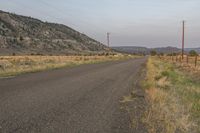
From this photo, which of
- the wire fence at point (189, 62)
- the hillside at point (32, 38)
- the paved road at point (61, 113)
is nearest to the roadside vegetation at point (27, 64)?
the paved road at point (61, 113)

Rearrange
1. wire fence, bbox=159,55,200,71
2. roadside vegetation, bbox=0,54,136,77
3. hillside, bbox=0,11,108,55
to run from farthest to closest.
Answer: hillside, bbox=0,11,108,55 < wire fence, bbox=159,55,200,71 < roadside vegetation, bbox=0,54,136,77

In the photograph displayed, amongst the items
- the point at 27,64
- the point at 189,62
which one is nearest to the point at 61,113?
the point at 27,64

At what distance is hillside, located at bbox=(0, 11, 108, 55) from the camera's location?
13262cm

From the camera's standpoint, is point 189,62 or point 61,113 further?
point 189,62

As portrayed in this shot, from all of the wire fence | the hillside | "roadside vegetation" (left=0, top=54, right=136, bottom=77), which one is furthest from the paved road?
the hillside

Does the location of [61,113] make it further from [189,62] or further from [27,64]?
[189,62]

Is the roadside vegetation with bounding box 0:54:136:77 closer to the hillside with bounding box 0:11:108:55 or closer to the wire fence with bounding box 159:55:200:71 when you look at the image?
the wire fence with bounding box 159:55:200:71

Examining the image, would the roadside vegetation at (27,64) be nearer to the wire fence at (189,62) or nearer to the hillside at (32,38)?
the wire fence at (189,62)

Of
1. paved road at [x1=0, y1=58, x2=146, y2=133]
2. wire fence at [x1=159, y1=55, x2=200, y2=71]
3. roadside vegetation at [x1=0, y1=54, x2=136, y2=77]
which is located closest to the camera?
paved road at [x1=0, y1=58, x2=146, y2=133]

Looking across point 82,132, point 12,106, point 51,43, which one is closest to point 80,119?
point 82,132

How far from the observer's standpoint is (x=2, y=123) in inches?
278

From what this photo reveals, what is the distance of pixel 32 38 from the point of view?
14950 centimetres

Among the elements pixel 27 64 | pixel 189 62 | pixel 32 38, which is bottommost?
pixel 189 62

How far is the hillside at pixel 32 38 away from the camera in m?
133
